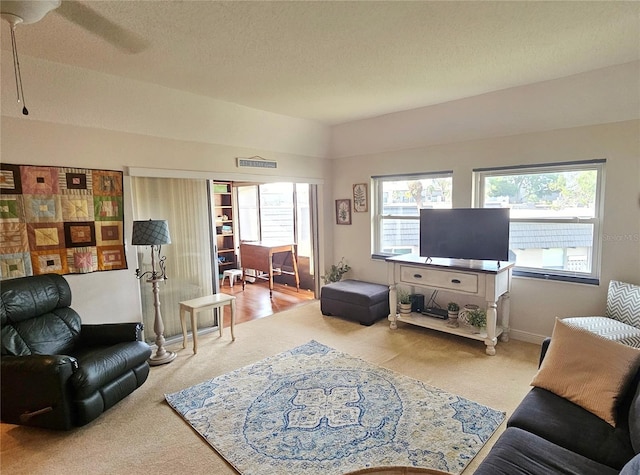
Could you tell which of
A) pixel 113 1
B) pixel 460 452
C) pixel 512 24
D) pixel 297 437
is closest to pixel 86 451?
pixel 297 437

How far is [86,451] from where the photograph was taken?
87.0 inches

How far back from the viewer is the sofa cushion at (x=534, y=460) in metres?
1.41

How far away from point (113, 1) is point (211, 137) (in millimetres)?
2064

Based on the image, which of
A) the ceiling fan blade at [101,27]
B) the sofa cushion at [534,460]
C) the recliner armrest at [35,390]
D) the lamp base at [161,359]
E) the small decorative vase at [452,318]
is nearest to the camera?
the sofa cushion at [534,460]

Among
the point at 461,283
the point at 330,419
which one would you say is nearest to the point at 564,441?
the point at 330,419

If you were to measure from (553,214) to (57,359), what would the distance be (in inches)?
178

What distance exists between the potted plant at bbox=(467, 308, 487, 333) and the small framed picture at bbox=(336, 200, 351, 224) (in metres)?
2.27

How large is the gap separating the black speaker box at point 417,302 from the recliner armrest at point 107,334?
3003 millimetres

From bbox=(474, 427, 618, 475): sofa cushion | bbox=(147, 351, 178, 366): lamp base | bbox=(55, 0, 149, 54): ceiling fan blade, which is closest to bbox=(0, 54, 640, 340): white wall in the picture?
bbox=(147, 351, 178, 366): lamp base

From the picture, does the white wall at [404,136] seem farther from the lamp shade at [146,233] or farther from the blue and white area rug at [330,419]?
the blue and white area rug at [330,419]

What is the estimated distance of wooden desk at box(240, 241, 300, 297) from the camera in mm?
6047

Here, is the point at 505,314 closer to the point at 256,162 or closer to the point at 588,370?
the point at 588,370

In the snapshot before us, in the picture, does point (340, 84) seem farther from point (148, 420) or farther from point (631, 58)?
point (148, 420)

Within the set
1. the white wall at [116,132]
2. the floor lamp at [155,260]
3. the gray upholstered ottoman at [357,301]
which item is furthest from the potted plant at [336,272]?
the floor lamp at [155,260]
